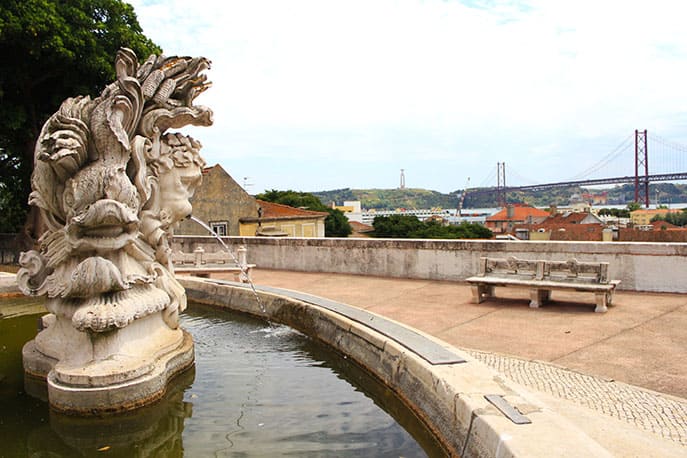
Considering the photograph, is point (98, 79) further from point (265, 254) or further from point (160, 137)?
point (160, 137)

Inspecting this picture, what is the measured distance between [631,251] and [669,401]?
17.6 ft

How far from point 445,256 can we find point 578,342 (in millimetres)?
4800

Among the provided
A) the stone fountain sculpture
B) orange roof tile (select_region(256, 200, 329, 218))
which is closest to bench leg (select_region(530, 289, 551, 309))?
the stone fountain sculpture

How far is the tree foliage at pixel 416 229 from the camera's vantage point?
4400 centimetres

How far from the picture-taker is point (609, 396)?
425 centimetres

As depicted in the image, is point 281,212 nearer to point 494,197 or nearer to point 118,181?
point 118,181

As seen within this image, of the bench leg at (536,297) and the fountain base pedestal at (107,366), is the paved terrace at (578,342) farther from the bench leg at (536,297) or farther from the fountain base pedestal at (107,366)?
the fountain base pedestal at (107,366)

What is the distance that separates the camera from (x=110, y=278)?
457 cm

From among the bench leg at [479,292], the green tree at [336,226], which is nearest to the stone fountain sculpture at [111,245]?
the bench leg at [479,292]

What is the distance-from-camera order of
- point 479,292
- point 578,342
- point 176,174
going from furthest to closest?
point 479,292 → point 578,342 → point 176,174

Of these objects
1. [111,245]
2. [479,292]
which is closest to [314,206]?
[479,292]

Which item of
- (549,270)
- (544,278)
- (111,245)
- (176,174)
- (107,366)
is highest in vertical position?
(176,174)

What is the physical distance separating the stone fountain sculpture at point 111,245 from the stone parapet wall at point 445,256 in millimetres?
6274

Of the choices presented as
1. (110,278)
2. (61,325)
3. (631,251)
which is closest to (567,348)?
(631,251)
